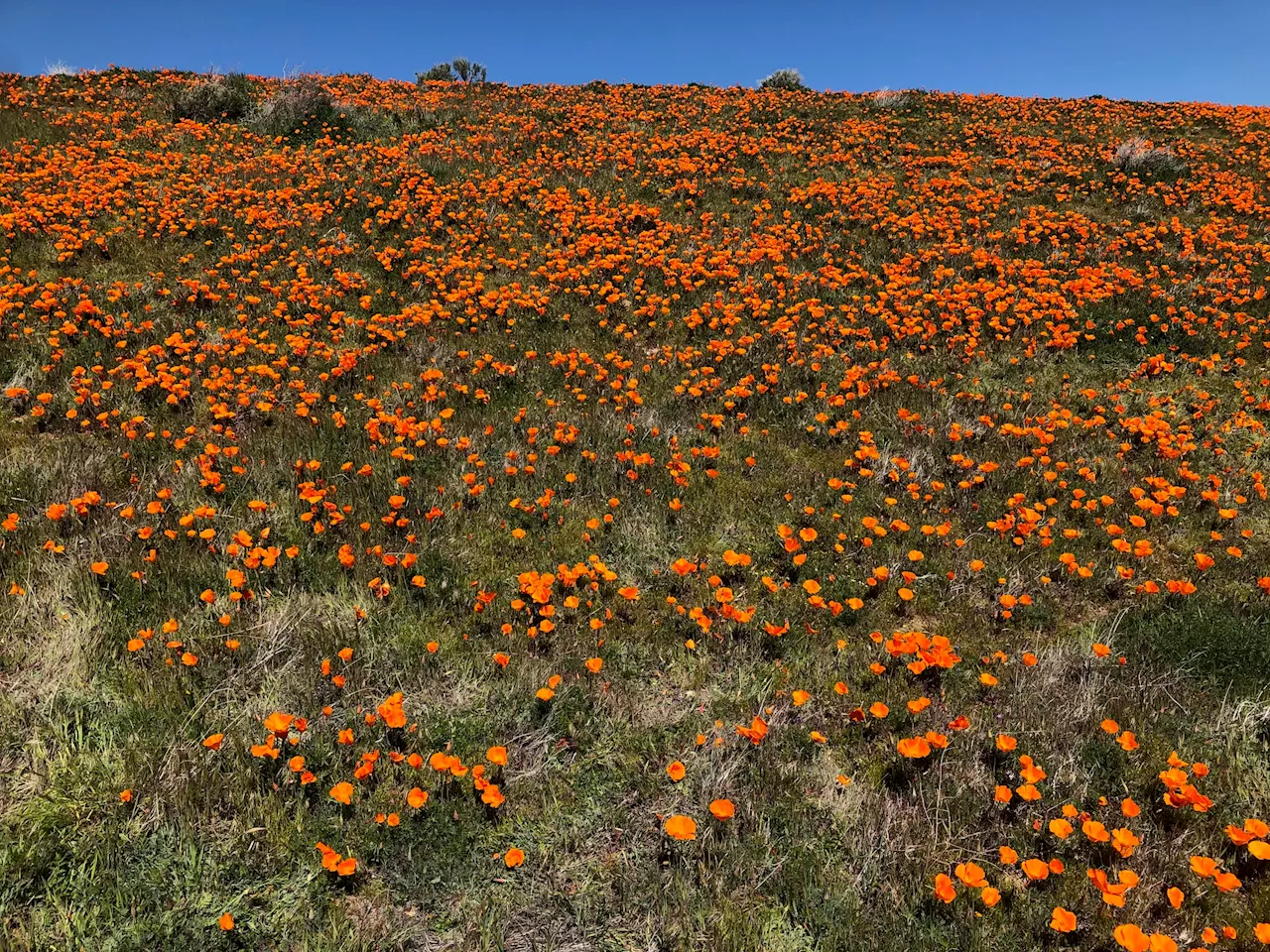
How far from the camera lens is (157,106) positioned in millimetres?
16250

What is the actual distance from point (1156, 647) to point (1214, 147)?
18.9 m

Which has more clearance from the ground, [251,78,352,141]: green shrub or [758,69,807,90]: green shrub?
[758,69,807,90]: green shrub

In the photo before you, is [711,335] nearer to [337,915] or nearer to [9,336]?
[337,915]

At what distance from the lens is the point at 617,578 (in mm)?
5273

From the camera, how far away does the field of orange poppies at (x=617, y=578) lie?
3.23 m

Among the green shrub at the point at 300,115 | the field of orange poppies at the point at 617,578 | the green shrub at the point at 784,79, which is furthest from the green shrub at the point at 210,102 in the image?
the green shrub at the point at 784,79

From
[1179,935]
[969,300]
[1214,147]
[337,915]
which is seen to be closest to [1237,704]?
[1179,935]

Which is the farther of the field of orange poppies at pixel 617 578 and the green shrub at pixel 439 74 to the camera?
the green shrub at pixel 439 74

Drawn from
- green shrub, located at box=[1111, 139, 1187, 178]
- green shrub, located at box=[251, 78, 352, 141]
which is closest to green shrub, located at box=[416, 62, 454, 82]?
green shrub, located at box=[251, 78, 352, 141]

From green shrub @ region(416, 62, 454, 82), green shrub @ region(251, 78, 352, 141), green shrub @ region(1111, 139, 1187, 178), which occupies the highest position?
green shrub @ region(416, 62, 454, 82)

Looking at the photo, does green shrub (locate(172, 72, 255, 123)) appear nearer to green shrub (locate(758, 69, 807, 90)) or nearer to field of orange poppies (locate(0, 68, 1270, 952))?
field of orange poppies (locate(0, 68, 1270, 952))

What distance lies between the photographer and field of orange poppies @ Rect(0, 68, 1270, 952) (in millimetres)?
3230

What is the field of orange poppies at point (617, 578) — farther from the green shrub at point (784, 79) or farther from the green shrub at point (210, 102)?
the green shrub at point (784, 79)

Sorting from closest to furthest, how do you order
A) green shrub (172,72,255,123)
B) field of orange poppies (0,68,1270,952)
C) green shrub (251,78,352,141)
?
field of orange poppies (0,68,1270,952)
green shrub (251,78,352,141)
green shrub (172,72,255,123)
